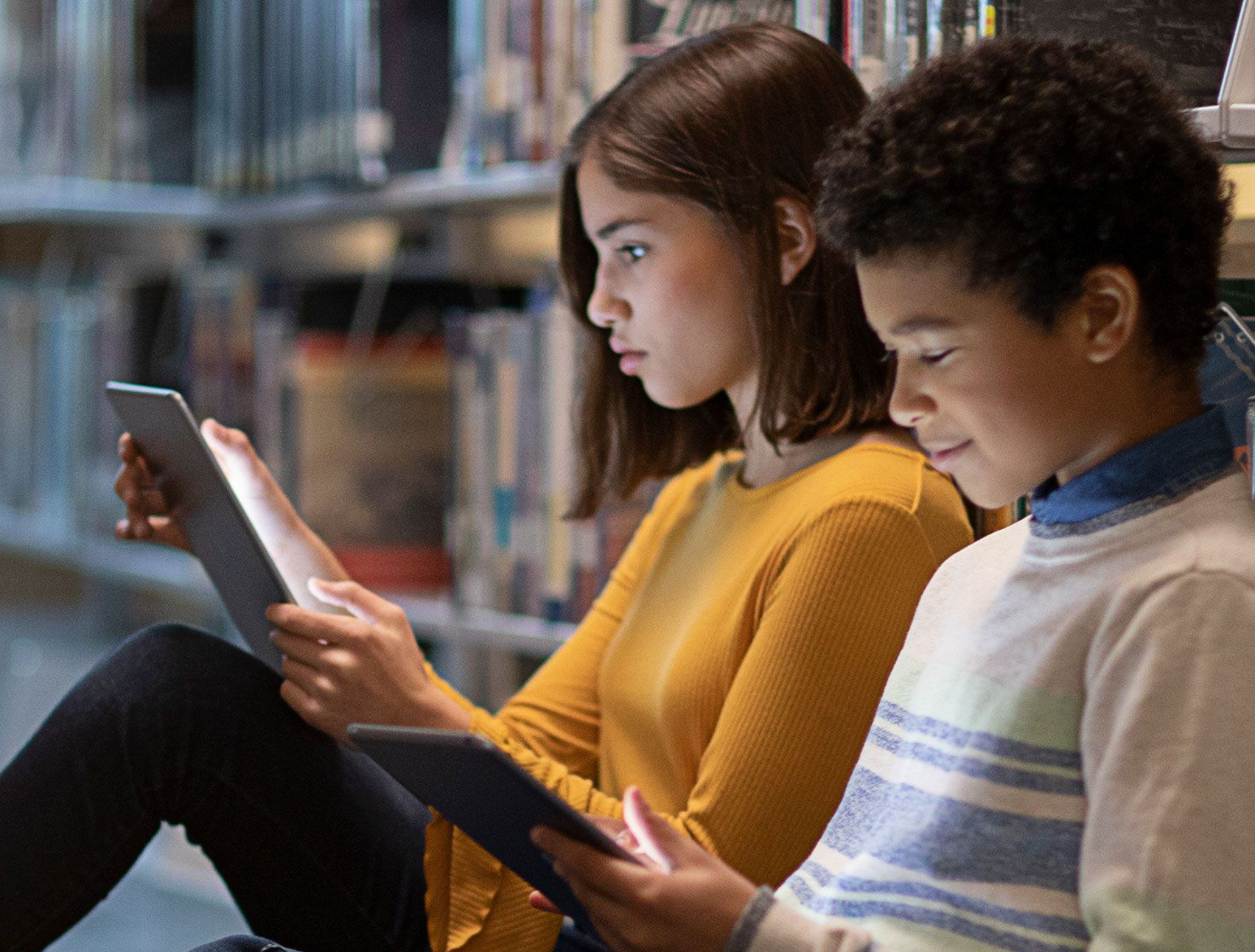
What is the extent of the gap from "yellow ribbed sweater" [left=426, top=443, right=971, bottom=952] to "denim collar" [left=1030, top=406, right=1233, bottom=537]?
0.25m

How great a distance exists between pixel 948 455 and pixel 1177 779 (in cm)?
19

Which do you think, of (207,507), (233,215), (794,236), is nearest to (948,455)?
(794,236)

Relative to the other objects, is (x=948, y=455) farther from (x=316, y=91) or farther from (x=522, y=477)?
(x=316, y=91)

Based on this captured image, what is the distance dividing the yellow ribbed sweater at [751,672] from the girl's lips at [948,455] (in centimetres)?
19

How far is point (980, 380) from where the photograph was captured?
64 centimetres

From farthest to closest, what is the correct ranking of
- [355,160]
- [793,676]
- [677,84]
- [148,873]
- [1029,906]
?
[148,873], [355,160], [677,84], [793,676], [1029,906]

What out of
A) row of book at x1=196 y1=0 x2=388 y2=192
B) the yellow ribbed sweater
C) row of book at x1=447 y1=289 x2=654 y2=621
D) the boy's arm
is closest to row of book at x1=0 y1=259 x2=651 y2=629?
row of book at x1=447 y1=289 x2=654 y2=621

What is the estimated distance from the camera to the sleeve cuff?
1.99ft

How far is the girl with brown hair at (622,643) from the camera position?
946 millimetres

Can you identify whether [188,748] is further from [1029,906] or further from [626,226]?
[1029,906]

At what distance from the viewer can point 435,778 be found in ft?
2.22

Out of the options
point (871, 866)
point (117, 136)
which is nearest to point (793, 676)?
point (871, 866)

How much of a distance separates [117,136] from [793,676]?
167 centimetres

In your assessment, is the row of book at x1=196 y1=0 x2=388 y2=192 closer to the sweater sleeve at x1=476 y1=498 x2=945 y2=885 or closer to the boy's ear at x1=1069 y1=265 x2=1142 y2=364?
the sweater sleeve at x1=476 y1=498 x2=945 y2=885
